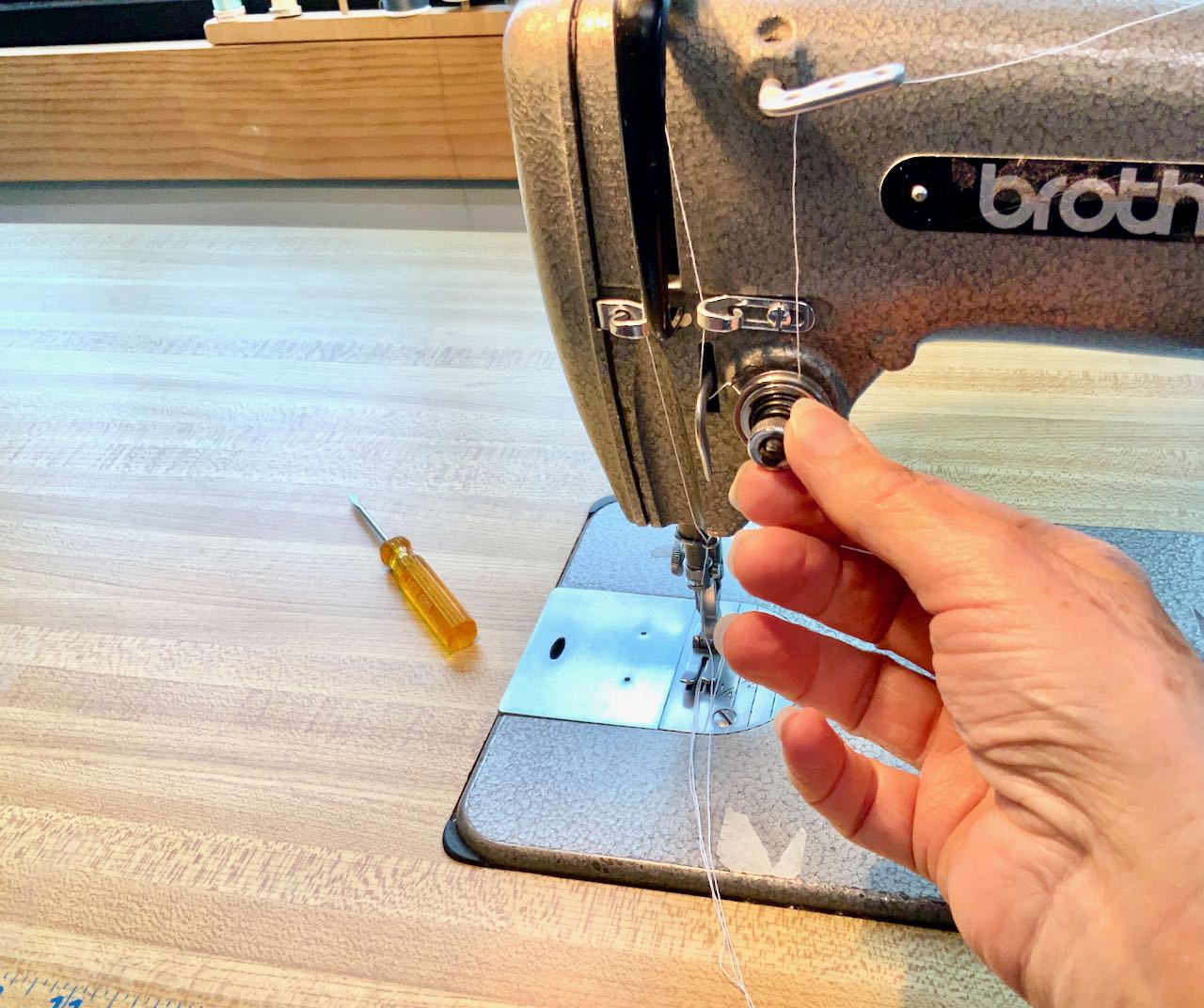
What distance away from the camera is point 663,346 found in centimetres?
65

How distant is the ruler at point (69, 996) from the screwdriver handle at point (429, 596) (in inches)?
13.5

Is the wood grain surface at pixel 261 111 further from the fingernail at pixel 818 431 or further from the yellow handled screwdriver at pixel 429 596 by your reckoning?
the fingernail at pixel 818 431

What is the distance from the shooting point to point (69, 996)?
0.69m

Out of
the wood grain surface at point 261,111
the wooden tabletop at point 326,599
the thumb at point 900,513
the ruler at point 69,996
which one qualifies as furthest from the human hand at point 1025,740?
the wood grain surface at point 261,111

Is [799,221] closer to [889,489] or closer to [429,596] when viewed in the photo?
[889,489]

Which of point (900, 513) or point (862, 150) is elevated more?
point (862, 150)

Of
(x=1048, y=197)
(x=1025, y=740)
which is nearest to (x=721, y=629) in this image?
(x=1025, y=740)

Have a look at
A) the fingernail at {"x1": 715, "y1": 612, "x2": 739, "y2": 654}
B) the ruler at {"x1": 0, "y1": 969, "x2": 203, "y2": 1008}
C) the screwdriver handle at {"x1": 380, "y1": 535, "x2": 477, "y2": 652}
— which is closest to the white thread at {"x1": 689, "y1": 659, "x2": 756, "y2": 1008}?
the fingernail at {"x1": 715, "y1": 612, "x2": 739, "y2": 654}

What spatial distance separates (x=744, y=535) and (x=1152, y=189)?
289 millimetres

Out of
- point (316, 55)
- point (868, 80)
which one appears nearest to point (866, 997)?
point (868, 80)

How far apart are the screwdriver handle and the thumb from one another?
41 centimetres

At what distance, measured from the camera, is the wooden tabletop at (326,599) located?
0.69m

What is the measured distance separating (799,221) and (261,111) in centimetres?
142

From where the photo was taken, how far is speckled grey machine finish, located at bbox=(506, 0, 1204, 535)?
0.53 metres
